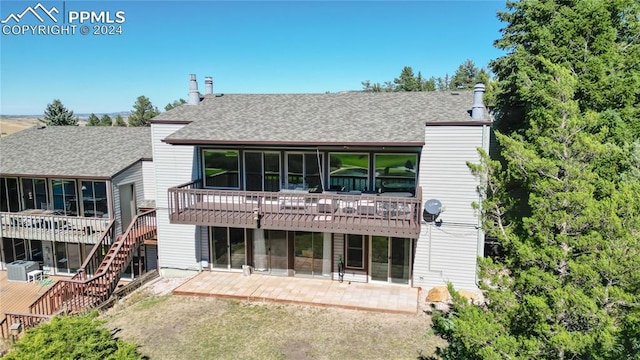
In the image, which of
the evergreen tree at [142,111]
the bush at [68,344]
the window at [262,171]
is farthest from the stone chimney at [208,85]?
the evergreen tree at [142,111]

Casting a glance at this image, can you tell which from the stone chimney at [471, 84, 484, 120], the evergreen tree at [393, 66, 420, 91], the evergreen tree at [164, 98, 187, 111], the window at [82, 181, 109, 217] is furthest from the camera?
the evergreen tree at [393, 66, 420, 91]

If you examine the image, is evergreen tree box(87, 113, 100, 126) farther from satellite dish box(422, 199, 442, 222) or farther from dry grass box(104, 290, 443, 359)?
satellite dish box(422, 199, 442, 222)

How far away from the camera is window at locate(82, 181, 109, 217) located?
52.7 feet

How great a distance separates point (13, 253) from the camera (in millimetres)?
17438

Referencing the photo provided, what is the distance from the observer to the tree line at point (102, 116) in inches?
1300

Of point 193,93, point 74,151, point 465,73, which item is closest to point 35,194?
point 74,151

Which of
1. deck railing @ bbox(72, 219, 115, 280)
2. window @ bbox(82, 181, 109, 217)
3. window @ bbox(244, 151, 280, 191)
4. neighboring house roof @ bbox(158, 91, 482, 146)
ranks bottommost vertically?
deck railing @ bbox(72, 219, 115, 280)

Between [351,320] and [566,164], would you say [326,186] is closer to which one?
[351,320]

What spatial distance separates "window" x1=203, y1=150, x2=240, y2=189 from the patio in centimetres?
354

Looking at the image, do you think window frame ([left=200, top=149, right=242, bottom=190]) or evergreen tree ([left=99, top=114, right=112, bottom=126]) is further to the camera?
evergreen tree ([left=99, top=114, right=112, bottom=126])

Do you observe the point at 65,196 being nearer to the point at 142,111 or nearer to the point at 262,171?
the point at 262,171

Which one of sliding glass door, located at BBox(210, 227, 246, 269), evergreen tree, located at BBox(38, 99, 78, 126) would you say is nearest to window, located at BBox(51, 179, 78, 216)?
sliding glass door, located at BBox(210, 227, 246, 269)

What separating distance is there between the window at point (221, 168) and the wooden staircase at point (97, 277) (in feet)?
11.4

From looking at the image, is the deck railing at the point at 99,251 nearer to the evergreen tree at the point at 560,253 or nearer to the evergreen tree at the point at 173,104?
the evergreen tree at the point at 560,253
